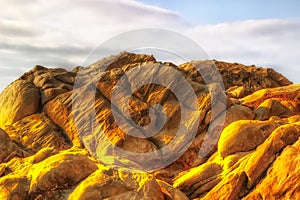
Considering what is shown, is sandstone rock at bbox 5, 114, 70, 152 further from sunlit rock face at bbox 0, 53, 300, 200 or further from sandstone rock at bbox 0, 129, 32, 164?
sandstone rock at bbox 0, 129, 32, 164

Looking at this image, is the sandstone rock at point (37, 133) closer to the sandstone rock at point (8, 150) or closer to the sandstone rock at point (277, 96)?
the sandstone rock at point (8, 150)

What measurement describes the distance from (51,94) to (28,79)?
Result: 16.4 ft

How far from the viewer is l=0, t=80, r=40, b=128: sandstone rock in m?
41.2

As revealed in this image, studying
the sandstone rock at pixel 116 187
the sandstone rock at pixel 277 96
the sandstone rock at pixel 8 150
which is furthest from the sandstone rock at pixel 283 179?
the sandstone rock at pixel 8 150

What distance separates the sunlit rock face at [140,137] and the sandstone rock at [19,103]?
101 millimetres

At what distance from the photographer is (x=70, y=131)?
38906 mm

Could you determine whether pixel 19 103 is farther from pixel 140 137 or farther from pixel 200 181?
pixel 200 181

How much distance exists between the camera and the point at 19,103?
41.6 meters

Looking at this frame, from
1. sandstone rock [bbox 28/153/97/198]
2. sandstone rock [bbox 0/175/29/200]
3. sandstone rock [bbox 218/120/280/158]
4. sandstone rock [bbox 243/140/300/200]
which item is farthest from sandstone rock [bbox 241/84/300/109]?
sandstone rock [bbox 0/175/29/200]

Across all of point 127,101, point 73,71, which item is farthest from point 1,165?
point 73,71

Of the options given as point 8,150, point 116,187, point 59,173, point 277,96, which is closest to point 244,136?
point 116,187

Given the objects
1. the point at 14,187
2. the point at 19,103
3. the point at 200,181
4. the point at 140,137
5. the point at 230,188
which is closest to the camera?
the point at 14,187

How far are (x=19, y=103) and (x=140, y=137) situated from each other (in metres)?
13.2

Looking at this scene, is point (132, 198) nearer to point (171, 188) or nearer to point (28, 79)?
point (171, 188)
